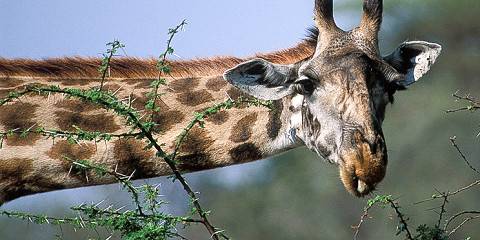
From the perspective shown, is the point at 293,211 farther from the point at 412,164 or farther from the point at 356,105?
the point at 356,105

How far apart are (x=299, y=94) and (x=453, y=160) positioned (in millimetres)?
17296

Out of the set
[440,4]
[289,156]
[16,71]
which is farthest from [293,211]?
[16,71]

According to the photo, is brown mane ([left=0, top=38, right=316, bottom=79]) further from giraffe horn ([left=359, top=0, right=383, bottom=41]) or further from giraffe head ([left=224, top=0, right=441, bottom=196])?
giraffe horn ([left=359, top=0, right=383, bottom=41])

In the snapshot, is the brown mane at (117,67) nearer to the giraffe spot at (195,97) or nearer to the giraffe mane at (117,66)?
the giraffe mane at (117,66)

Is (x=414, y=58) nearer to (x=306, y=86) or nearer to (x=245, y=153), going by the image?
(x=306, y=86)

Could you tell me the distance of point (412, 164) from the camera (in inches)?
1052

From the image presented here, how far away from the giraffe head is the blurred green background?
1466 centimetres

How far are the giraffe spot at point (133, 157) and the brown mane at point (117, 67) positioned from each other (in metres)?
0.76

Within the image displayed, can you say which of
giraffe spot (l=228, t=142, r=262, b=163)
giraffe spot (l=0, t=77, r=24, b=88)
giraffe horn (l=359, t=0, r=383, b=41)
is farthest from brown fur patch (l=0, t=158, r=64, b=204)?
giraffe horn (l=359, t=0, r=383, b=41)

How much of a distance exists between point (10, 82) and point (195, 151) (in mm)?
1370

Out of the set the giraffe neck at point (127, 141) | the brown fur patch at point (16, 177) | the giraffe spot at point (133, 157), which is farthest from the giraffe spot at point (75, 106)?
the brown fur patch at point (16, 177)

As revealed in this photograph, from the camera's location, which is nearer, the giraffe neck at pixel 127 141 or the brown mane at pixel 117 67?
the giraffe neck at pixel 127 141

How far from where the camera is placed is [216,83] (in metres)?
9.61

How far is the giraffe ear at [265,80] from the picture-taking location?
8.90m
